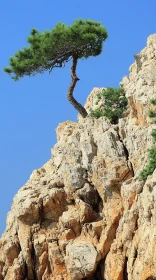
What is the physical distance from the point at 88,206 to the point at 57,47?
9.76 metres

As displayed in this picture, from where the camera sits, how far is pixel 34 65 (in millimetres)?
35344

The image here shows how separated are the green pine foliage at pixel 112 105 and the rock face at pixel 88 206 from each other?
0.55m

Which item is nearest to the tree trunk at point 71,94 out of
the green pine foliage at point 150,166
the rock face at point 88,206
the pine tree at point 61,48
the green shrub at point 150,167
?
the pine tree at point 61,48

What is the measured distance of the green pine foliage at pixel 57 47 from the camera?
3388 cm

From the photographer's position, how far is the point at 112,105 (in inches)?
1262

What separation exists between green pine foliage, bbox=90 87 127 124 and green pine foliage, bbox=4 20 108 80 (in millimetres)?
3299

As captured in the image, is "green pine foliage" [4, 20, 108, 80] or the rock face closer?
the rock face

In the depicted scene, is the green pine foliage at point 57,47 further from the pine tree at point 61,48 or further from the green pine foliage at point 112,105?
the green pine foliage at point 112,105

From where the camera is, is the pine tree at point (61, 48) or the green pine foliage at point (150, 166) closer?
the green pine foliage at point (150, 166)

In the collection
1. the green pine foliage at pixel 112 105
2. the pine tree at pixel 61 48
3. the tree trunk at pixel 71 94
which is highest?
the pine tree at pixel 61 48

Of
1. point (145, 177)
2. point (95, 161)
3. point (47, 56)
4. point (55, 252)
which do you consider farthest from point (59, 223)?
point (47, 56)

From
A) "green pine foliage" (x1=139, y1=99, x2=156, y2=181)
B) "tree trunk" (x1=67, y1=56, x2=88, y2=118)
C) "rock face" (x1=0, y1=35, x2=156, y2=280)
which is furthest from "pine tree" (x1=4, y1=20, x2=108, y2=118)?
"green pine foliage" (x1=139, y1=99, x2=156, y2=181)

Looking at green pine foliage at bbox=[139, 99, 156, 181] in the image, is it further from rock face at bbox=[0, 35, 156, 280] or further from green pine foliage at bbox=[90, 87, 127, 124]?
green pine foliage at bbox=[90, 87, 127, 124]

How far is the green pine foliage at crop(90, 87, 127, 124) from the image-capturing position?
31188 mm
